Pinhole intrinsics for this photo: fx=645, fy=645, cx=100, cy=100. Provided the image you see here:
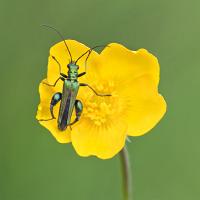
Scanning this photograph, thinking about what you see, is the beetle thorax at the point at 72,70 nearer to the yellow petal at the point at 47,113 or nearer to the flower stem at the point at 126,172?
the yellow petal at the point at 47,113

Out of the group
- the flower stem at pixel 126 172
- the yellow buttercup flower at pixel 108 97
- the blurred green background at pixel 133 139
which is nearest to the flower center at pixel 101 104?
the yellow buttercup flower at pixel 108 97

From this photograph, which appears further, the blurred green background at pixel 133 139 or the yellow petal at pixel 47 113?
the blurred green background at pixel 133 139

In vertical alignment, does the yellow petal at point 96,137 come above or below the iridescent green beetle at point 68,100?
below

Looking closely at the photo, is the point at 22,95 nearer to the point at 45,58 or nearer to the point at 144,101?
the point at 45,58

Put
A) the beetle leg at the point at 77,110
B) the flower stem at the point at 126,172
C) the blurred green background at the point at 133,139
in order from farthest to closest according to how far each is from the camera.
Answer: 1. the blurred green background at the point at 133,139
2. the beetle leg at the point at 77,110
3. the flower stem at the point at 126,172
